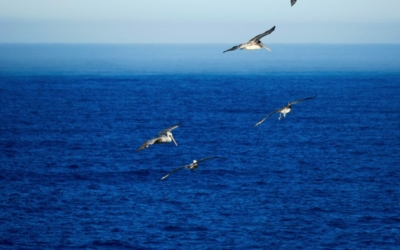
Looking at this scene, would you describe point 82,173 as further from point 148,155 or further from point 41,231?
point 41,231

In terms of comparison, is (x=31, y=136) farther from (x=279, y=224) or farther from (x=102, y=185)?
(x=279, y=224)

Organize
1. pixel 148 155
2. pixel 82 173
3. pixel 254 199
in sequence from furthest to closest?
1. pixel 148 155
2. pixel 82 173
3. pixel 254 199

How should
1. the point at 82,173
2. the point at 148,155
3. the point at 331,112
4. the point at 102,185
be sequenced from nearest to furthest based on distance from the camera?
the point at 102,185
the point at 82,173
the point at 148,155
the point at 331,112

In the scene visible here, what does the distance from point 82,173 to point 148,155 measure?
20.4 m

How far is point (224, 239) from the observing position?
73.7 meters

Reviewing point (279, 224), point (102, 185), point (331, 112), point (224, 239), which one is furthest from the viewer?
point (331, 112)

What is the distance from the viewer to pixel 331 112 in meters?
186

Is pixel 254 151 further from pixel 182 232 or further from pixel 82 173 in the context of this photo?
pixel 182 232

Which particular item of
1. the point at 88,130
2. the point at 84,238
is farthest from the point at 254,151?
A: the point at 84,238

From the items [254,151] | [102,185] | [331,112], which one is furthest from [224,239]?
[331,112]

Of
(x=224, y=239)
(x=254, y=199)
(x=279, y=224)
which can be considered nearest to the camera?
(x=224, y=239)

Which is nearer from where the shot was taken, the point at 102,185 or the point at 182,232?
the point at 182,232

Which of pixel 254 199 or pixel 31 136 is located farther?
pixel 31 136

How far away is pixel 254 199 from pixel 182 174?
22.0 m
